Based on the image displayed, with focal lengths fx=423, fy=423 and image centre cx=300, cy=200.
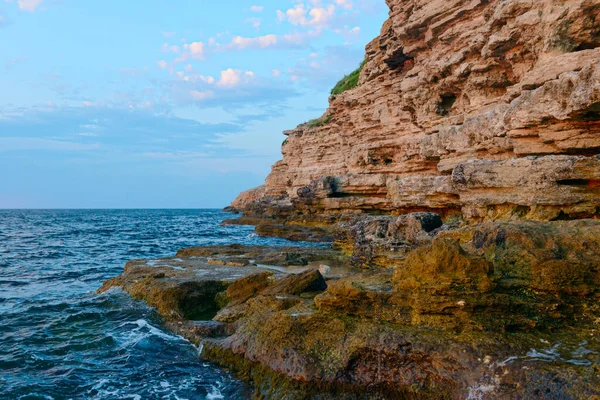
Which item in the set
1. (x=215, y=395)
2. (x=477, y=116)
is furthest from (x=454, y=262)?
(x=477, y=116)

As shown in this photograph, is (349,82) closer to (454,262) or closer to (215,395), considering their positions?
(454,262)

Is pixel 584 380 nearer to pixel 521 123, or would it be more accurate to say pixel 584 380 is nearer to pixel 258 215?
pixel 521 123

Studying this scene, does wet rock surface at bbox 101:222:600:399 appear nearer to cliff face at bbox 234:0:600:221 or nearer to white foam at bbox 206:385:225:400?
white foam at bbox 206:385:225:400

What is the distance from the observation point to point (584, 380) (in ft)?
15.9

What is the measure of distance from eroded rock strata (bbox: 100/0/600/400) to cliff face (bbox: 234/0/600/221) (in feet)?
0.23

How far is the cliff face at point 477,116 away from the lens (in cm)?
1266

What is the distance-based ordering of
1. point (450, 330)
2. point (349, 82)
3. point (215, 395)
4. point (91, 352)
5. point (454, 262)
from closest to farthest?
1. point (450, 330)
2. point (215, 395)
3. point (454, 262)
4. point (91, 352)
5. point (349, 82)

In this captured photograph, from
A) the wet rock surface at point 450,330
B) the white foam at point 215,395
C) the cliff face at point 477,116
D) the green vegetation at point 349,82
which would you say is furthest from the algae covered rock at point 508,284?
the green vegetation at point 349,82

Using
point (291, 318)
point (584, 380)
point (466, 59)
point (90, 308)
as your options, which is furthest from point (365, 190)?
point (584, 380)

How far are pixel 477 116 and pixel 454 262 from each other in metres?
13.8

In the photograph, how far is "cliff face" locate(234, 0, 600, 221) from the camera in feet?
41.5

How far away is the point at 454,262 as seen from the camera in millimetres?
6699

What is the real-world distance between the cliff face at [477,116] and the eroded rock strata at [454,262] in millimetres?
71

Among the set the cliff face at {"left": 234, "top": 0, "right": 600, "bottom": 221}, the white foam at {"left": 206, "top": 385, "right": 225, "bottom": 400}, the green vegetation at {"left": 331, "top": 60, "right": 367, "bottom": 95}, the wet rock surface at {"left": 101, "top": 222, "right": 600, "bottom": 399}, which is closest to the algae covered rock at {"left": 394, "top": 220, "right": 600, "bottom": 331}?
the wet rock surface at {"left": 101, "top": 222, "right": 600, "bottom": 399}
